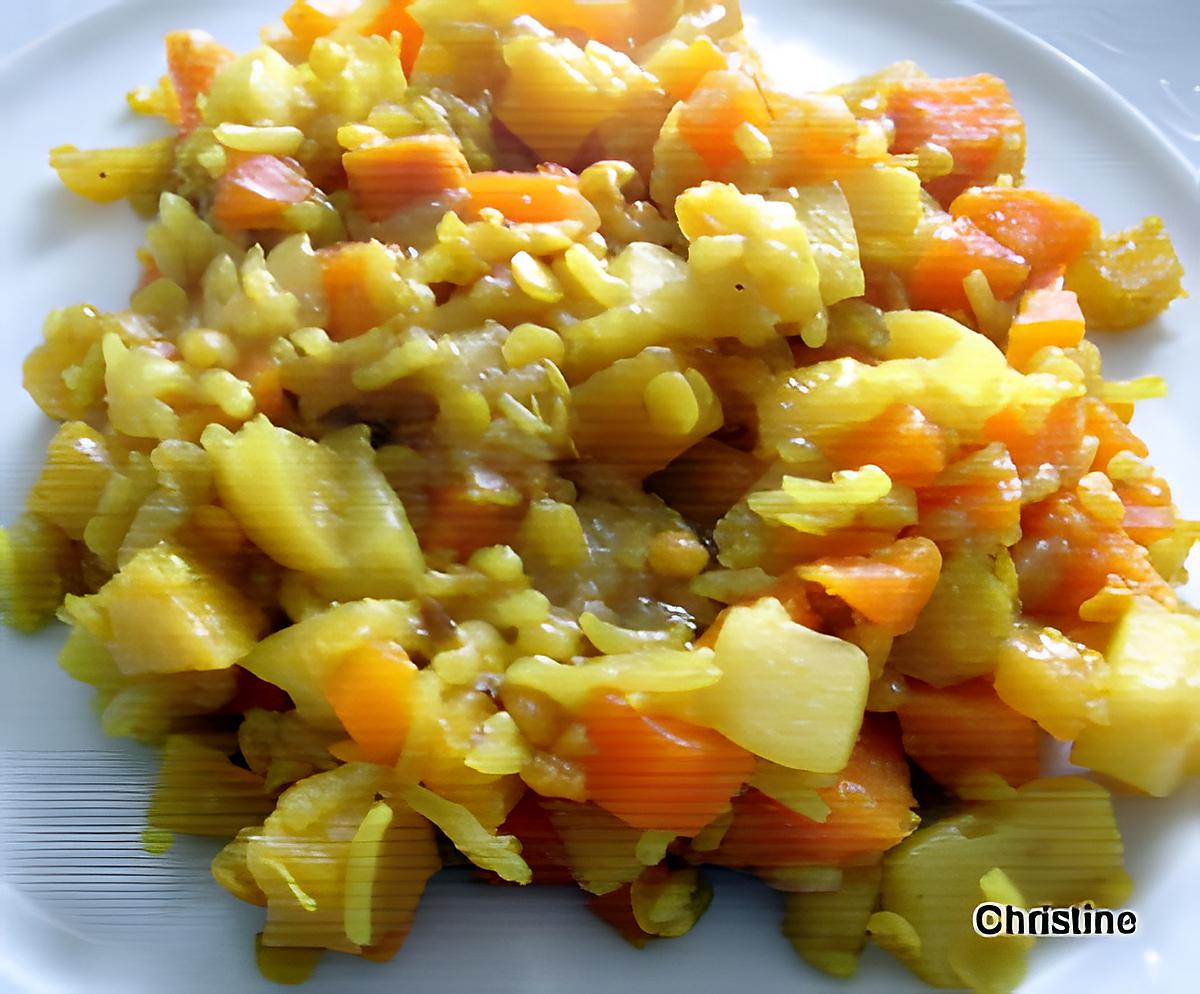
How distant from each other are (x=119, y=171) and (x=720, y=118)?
2.66 ft

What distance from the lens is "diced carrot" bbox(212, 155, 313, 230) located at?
3.85ft

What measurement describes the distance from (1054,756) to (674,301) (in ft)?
1.87

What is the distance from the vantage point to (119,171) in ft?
4.77

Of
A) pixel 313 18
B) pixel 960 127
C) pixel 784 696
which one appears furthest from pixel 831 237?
pixel 313 18

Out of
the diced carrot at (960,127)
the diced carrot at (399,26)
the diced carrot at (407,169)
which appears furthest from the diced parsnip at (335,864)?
the diced carrot at (960,127)

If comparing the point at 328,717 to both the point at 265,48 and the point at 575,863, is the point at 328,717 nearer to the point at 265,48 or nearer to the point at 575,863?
the point at 575,863

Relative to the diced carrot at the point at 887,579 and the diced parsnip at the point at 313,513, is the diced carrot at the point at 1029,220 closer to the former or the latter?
the diced carrot at the point at 887,579

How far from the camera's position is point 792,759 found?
0.93m

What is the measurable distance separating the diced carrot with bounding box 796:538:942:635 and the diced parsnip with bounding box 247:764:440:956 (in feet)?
1.37

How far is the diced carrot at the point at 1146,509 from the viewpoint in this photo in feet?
3.78

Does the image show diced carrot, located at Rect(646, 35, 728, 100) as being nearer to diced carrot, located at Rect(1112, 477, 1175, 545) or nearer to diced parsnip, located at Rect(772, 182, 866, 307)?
diced parsnip, located at Rect(772, 182, 866, 307)

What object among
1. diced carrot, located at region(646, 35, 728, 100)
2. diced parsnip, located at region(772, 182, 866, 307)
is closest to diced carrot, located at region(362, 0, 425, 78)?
diced carrot, located at region(646, 35, 728, 100)

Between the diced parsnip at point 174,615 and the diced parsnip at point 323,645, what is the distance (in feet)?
0.11

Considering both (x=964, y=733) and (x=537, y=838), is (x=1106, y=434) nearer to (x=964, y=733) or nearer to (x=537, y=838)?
(x=964, y=733)
